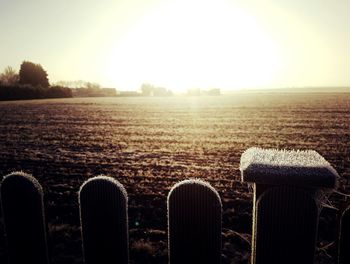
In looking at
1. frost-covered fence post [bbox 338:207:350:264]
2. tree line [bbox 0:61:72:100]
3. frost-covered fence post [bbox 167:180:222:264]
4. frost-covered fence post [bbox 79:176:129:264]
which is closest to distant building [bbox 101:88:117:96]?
tree line [bbox 0:61:72:100]

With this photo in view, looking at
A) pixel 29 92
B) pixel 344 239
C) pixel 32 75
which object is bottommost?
pixel 344 239

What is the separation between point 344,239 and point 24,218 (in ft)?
6.37

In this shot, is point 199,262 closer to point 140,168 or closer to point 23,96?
point 140,168

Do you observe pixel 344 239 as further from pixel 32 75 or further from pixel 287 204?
pixel 32 75

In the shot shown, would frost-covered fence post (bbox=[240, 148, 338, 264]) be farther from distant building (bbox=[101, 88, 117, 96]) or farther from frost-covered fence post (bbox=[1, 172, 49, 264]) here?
distant building (bbox=[101, 88, 117, 96])

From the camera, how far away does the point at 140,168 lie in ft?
26.5

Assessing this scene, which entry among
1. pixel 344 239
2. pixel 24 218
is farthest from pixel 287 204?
pixel 24 218

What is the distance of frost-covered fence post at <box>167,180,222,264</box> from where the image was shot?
175cm

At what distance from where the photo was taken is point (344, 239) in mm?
1724

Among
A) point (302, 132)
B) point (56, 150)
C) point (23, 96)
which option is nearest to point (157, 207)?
point (56, 150)

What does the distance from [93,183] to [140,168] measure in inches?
245

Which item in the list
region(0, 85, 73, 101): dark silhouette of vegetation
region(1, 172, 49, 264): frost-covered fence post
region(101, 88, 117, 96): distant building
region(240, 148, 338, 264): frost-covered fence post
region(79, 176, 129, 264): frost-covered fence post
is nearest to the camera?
region(240, 148, 338, 264): frost-covered fence post

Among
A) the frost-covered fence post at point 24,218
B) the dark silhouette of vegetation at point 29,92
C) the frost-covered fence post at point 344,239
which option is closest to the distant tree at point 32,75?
the dark silhouette of vegetation at point 29,92

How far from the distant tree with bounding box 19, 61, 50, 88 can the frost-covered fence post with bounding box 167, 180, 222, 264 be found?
73.8 meters
